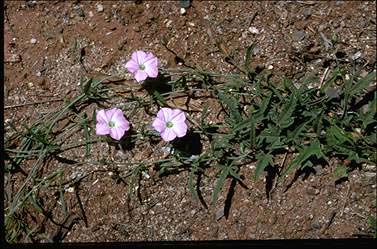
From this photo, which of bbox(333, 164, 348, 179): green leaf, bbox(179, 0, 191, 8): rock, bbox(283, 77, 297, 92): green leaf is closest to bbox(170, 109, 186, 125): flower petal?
bbox(283, 77, 297, 92): green leaf

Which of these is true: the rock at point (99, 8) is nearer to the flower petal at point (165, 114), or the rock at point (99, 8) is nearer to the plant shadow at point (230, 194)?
the flower petal at point (165, 114)

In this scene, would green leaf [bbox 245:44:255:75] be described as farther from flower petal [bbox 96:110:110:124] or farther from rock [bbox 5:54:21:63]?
rock [bbox 5:54:21:63]

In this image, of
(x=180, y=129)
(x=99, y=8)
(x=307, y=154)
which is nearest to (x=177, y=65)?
(x=180, y=129)

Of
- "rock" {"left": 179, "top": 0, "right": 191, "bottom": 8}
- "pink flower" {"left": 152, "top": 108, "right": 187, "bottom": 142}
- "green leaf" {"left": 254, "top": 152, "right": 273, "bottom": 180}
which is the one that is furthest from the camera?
"rock" {"left": 179, "top": 0, "right": 191, "bottom": 8}

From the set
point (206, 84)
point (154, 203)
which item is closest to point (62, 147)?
point (154, 203)

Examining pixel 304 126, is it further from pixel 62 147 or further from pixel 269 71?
pixel 62 147

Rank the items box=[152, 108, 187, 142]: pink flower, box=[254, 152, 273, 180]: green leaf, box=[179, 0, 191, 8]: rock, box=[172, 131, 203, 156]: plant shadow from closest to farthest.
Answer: box=[254, 152, 273, 180]: green leaf
box=[152, 108, 187, 142]: pink flower
box=[172, 131, 203, 156]: plant shadow
box=[179, 0, 191, 8]: rock
